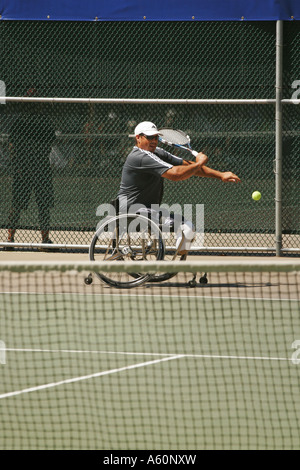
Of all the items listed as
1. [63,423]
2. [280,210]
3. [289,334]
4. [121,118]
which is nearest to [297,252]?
[280,210]

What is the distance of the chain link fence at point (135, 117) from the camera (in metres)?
10.8

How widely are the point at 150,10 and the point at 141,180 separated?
280cm

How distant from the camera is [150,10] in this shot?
1085 centimetres

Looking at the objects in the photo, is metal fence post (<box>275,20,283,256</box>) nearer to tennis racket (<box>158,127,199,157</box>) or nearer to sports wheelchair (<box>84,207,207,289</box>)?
tennis racket (<box>158,127,199,157</box>)

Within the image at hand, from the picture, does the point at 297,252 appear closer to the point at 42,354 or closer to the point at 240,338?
the point at 240,338

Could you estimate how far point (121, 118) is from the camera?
36.4ft

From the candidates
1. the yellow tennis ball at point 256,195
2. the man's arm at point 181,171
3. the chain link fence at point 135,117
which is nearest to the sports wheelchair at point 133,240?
the man's arm at point 181,171

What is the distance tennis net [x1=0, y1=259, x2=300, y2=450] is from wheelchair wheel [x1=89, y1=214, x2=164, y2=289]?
0.15m

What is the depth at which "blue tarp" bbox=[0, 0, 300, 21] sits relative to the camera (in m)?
10.6

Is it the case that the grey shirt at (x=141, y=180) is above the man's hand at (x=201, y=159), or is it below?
below

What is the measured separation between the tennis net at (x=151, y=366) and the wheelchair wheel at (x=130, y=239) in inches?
5.9

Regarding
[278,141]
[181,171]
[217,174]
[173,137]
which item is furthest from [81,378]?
[278,141]

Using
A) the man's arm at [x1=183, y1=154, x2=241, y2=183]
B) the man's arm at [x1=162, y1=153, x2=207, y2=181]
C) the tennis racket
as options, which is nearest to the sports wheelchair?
the man's arm at [x1=162, y1=153, x2=207, y2=181]

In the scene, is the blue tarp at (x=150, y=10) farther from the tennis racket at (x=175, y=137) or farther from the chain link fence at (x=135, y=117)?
the tennis racket at (x=175, y=137)
